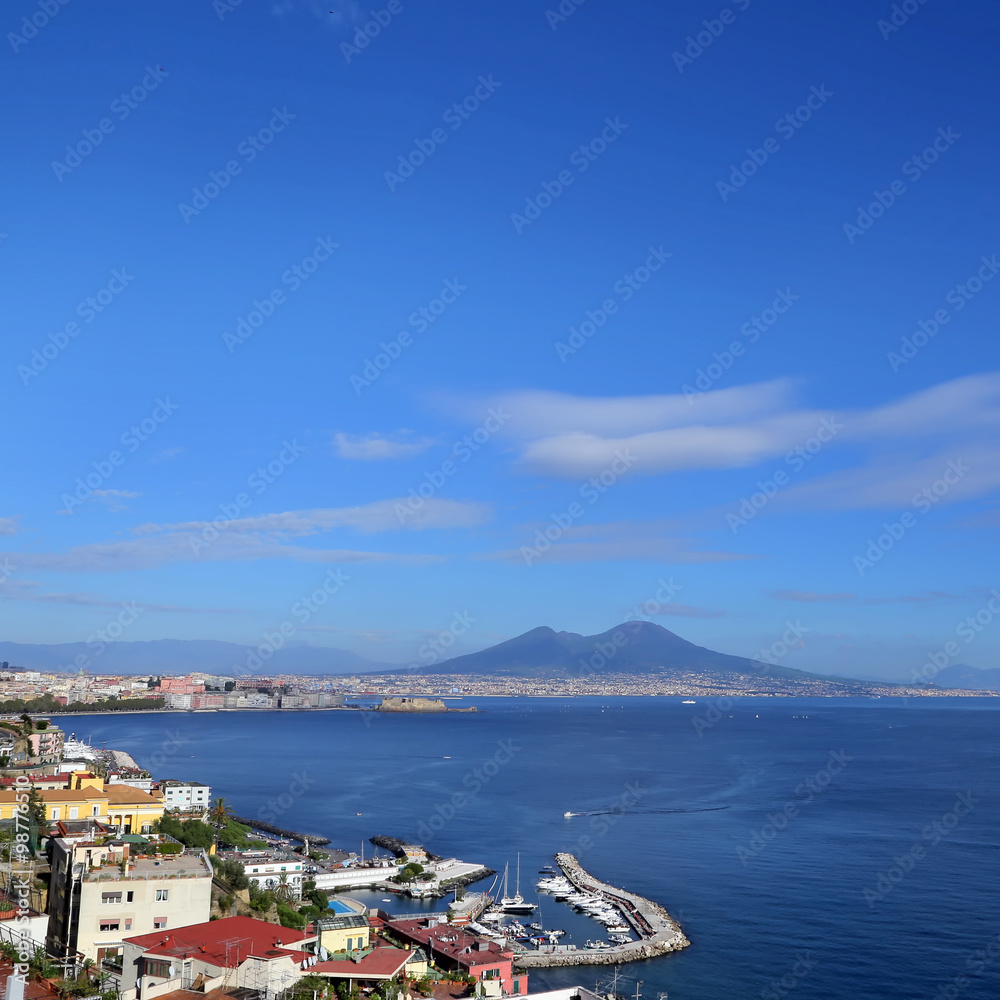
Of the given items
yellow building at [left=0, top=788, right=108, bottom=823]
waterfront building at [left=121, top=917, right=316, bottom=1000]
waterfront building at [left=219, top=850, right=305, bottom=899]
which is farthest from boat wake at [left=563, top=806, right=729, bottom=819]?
waterfront building at [left=121, top=917, right=316, bottom=1000]

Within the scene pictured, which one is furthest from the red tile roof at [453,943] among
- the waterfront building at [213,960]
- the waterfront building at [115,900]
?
the waterfront building at [213,960]

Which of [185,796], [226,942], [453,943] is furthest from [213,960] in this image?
[185,796]

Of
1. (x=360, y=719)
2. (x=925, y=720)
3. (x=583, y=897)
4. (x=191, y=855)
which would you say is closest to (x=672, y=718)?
(x=925, y=720)

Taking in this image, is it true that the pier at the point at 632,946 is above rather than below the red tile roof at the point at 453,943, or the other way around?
below

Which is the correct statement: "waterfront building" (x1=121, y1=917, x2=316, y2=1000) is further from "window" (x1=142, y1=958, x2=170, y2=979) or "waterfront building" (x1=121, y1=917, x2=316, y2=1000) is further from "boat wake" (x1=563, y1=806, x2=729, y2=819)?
"boat wake" (x1=563, y1=806, x2=729, y2=819)

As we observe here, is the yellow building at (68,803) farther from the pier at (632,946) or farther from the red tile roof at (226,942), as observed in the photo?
the red tile roof at (226,942)
